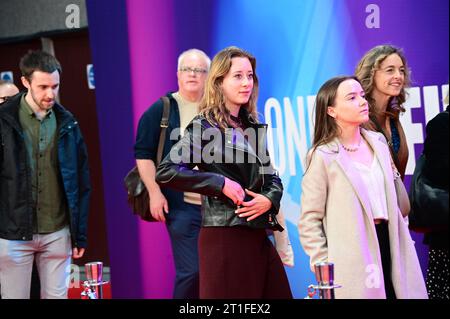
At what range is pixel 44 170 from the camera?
5.57 meters

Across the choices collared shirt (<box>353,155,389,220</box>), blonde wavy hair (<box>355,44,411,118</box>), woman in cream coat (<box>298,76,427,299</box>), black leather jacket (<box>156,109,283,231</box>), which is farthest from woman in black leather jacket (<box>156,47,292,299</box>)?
blonde wavy hair (<box>355,44,411,118</box>)

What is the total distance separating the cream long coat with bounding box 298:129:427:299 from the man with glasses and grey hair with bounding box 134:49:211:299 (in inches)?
56.3

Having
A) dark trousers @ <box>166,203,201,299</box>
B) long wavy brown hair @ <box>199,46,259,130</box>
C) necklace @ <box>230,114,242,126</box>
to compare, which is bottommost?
dark trousers @ <box>166,203,201,299</box>

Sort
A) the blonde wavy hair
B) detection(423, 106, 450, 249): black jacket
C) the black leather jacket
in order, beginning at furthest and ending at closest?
the blonde wavy hair < the black leather jacket < detection(423, 106, 450, 249): black jacket

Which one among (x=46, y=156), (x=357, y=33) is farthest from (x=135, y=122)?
(x=357, y=33)

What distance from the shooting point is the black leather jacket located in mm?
4582

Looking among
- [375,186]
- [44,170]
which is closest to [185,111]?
[44,170]

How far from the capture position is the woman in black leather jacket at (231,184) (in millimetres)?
4516

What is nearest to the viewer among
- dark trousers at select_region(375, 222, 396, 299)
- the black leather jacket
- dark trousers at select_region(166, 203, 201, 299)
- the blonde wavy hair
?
dark trousers at select_region(375, 222, 396, 299)

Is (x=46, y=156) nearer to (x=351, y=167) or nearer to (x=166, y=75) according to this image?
(x=166, y=75)

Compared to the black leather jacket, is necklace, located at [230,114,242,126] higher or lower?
higher

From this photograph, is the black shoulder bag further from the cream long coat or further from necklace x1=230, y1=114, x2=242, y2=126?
the cream long coat

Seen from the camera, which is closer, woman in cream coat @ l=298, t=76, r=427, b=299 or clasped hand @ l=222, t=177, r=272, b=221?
woman in cream coat @ l=298, t=76, r=427, b=299

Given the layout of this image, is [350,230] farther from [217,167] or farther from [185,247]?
[185,247]
